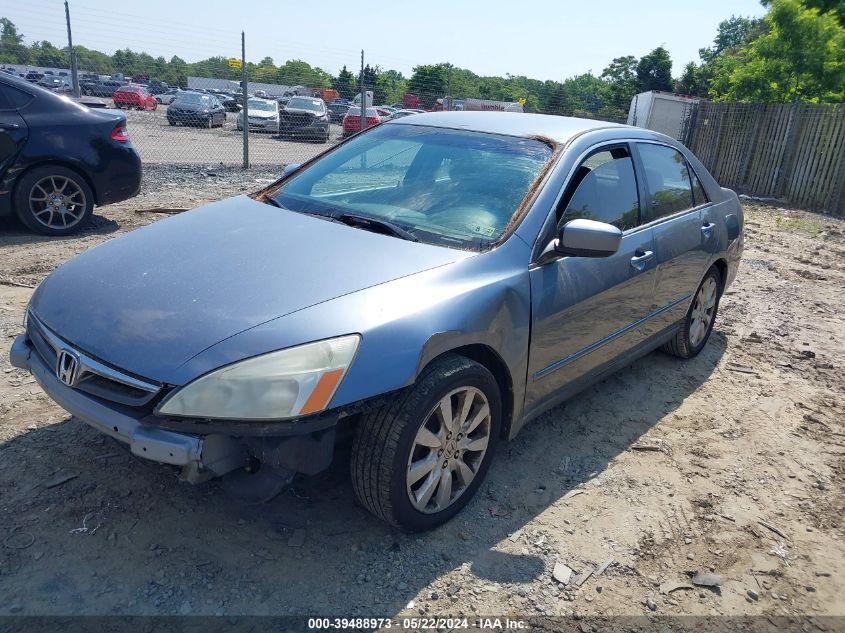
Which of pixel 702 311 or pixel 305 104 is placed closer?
pixel 702 311

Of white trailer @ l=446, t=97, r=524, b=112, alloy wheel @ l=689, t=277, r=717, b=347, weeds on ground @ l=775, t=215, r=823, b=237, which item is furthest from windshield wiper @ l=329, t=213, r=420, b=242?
white trailer @ l=446, t=97, r=524, b=112

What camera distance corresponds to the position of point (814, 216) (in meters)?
12.5

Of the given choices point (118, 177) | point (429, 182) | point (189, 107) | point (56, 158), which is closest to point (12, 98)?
point (56, 158)

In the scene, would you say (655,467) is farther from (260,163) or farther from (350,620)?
(260,163)

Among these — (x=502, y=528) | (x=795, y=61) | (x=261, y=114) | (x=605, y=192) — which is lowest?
(x=502, y=528)

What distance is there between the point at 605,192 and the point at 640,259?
1.44 ft

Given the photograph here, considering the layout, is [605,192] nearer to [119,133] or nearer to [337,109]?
[119,133]

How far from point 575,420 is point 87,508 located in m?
2.58

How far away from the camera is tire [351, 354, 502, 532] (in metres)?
2.39

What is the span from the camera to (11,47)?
1229 cm

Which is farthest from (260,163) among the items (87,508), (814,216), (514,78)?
(514,78)

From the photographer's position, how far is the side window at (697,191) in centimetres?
451

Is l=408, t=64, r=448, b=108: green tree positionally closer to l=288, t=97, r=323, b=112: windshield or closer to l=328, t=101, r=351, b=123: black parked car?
l=288, t=97, r=323, b=112: windshield

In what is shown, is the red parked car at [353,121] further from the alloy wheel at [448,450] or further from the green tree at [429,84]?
the alloy wheel at [448,450]
